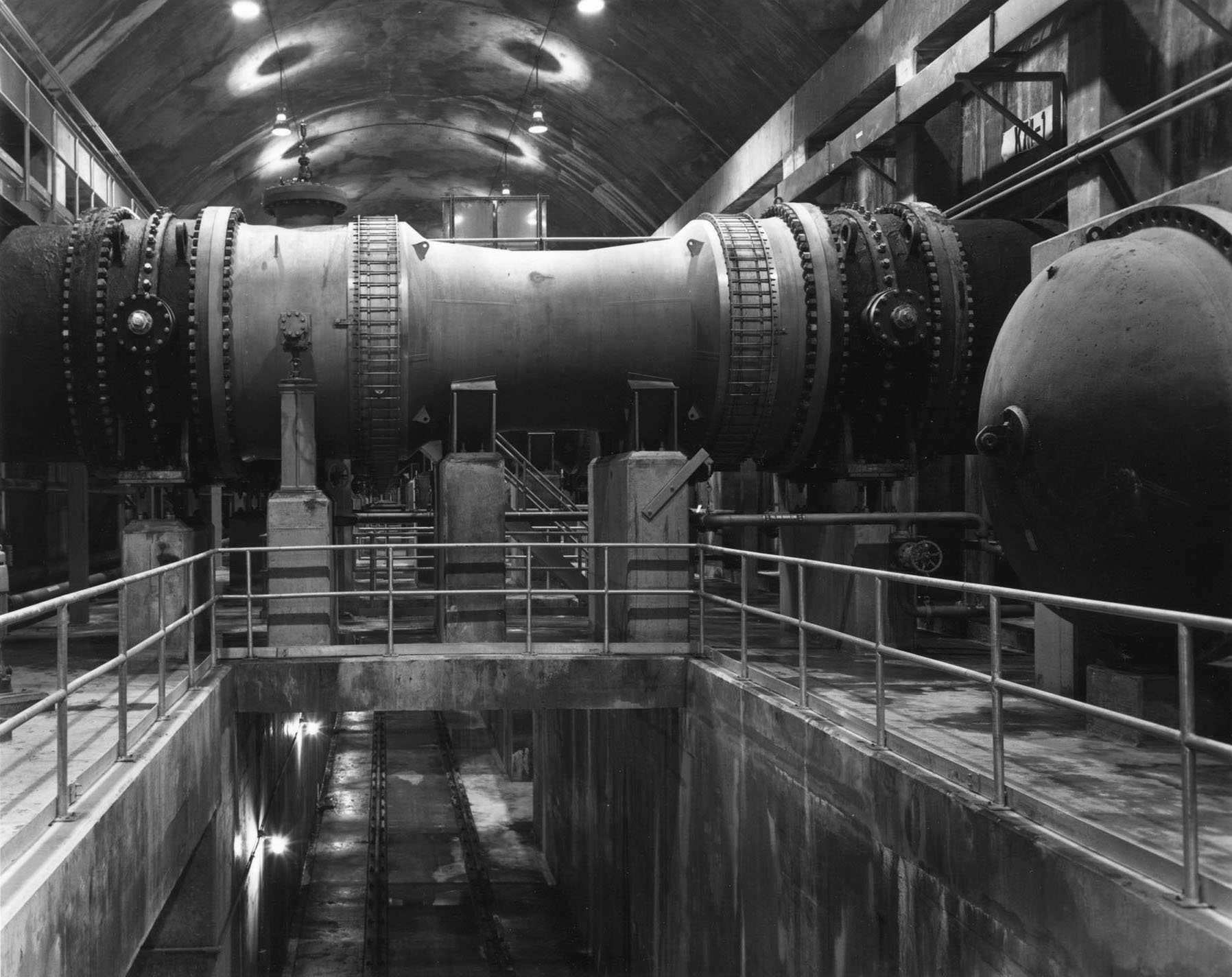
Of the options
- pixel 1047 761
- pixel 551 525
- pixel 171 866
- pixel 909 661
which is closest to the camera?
pixel 1047 761

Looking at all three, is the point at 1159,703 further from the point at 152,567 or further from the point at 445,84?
the point at 445,84

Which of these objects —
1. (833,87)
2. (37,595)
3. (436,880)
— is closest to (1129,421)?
(833,87)

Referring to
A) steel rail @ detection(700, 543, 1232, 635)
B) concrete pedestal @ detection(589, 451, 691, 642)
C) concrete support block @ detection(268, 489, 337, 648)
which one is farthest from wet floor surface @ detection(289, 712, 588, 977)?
steel rail @ detection(700, 543, 1232, 635)

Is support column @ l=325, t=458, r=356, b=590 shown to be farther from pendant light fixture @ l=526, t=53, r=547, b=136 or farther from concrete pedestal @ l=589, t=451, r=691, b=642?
pendant light fixture @ l=526, t=53, r=547, b=136

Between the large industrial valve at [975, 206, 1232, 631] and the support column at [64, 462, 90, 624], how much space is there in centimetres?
1017

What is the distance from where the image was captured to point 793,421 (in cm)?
1033

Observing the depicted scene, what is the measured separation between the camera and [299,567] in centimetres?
983

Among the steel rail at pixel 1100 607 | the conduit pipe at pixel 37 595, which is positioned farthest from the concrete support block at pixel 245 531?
the steel rail at pixel 1100 607

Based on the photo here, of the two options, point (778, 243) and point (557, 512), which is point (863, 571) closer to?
point (778, 243)

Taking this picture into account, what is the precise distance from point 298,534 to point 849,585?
441 centimetres

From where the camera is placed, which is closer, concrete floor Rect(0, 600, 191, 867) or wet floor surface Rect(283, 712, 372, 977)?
concrete floor Rect(0, 600, 191, 867)

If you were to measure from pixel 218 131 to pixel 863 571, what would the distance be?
17.4 metres

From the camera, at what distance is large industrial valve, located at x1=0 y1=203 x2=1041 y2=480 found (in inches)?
383

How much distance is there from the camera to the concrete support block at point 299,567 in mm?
9812
